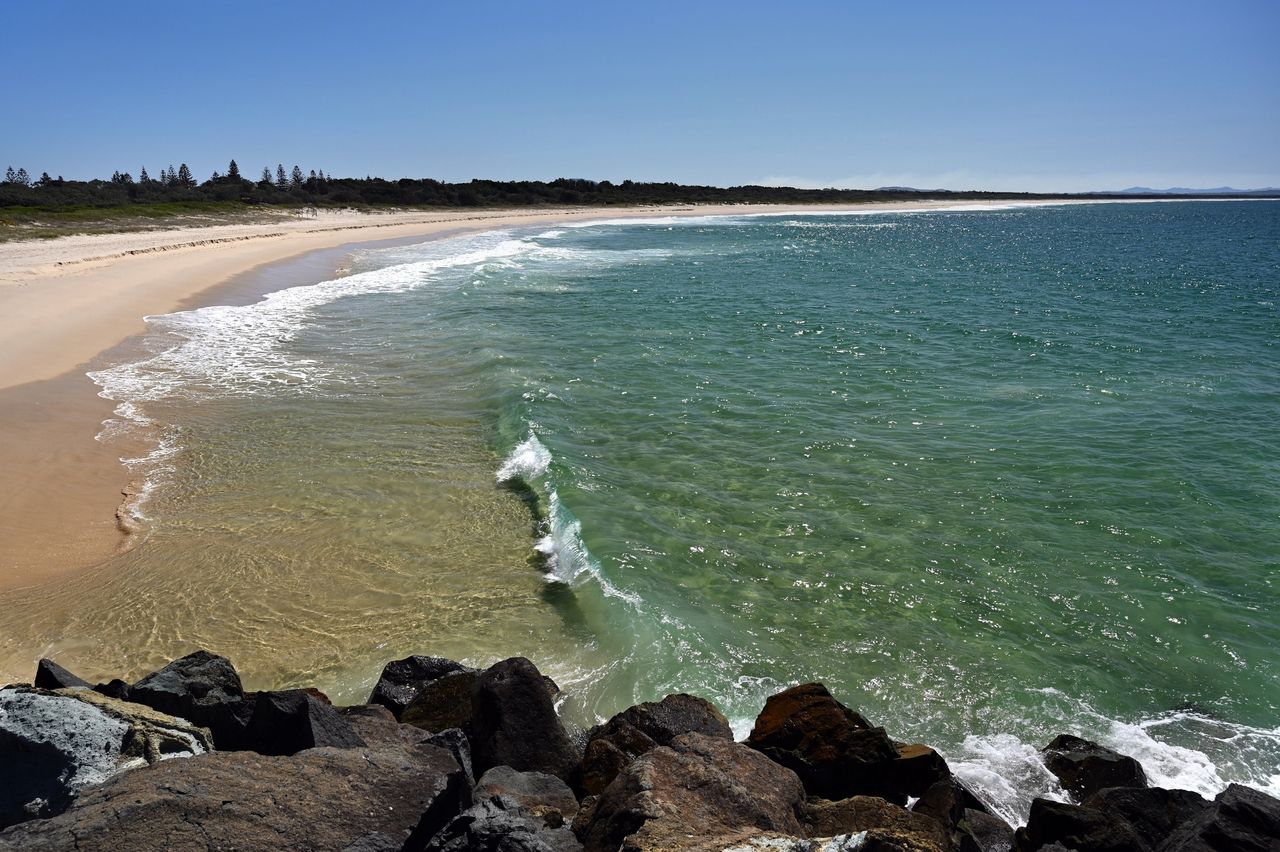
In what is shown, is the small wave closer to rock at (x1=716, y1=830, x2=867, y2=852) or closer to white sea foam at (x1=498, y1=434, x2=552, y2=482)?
white sea foam at (x1=498, y1=434, x2=552, y2=482)

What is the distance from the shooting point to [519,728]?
5.12m

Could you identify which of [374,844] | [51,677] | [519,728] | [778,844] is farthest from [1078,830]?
[51,677]

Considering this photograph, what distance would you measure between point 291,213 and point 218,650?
71062 millimetres

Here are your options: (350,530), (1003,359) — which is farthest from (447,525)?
(1003,359)

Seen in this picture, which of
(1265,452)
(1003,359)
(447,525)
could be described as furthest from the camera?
(1003,359)

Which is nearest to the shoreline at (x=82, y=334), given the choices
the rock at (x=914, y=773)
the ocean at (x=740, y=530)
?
the ocean at (x=740, y=530)

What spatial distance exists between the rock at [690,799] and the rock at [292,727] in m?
1.48

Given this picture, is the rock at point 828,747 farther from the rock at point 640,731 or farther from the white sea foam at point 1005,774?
the white sea foam at point 1005,774

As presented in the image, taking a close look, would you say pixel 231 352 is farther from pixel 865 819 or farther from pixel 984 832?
pixel 984 832

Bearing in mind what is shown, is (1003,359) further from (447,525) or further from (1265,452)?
(447,525)

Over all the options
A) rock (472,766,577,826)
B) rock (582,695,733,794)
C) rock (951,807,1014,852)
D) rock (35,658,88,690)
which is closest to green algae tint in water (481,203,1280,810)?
rock (951,807,1014,852)

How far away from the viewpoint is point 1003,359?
61.3ft

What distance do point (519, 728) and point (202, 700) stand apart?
195cm

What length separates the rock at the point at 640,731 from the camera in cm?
493
